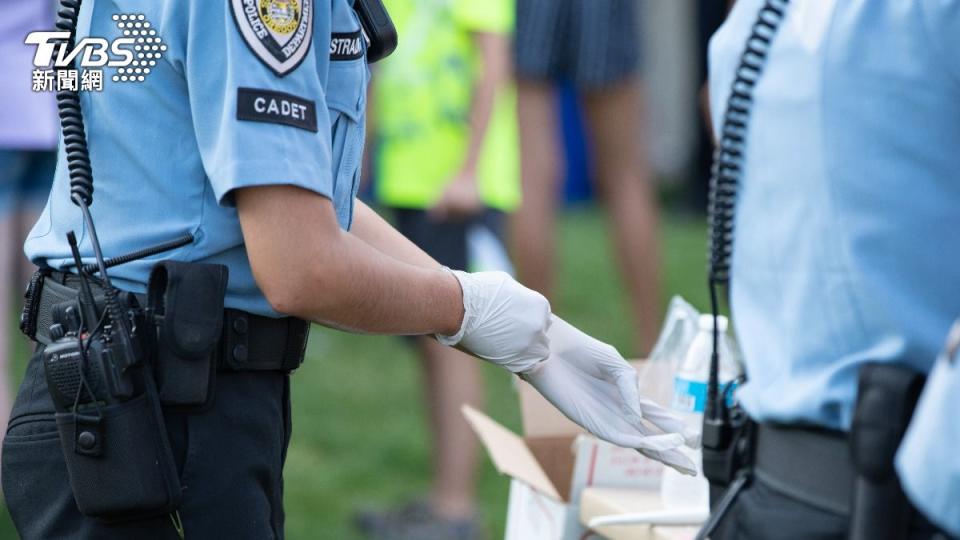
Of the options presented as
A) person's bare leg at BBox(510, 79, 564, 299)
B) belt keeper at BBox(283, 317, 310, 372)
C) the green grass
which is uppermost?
belt keeper at BBox(283, 317, 310, 372)

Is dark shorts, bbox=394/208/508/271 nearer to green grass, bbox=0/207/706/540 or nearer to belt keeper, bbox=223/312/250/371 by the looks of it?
green grass, bbox=0/207/706/540

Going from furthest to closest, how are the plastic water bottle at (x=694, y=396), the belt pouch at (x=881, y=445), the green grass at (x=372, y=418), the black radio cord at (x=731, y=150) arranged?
the green grass at (x=372, y=418) → the plastic water bottle at (x=694, y=396) → the black radio cord at (x=731, y=150) → the belt pouch at (x=881, y=445)

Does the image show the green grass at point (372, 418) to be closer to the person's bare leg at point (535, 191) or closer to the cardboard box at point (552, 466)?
the person's bare leg at point (535, 191)

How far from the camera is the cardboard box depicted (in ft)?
7.59

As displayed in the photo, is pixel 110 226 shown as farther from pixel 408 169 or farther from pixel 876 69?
pixel 408 169

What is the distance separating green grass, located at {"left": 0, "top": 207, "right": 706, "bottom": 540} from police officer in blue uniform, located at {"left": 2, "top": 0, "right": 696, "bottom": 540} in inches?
87.9

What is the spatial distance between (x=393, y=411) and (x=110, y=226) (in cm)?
358

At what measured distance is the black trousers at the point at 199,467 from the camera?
1731 millimetres

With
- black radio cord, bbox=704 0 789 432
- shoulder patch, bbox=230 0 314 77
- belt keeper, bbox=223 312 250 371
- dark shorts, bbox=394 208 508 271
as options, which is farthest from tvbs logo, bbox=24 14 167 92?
dark shorts, bbox=394 208 508 271

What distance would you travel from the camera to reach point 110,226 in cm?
174

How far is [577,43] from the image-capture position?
16.8 feet

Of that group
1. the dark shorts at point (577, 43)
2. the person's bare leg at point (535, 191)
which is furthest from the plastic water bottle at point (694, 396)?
the dark shorts at point (577, 43)

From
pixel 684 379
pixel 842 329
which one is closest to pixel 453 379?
pixel 684 379

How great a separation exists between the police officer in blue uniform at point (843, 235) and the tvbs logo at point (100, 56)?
72 cm
